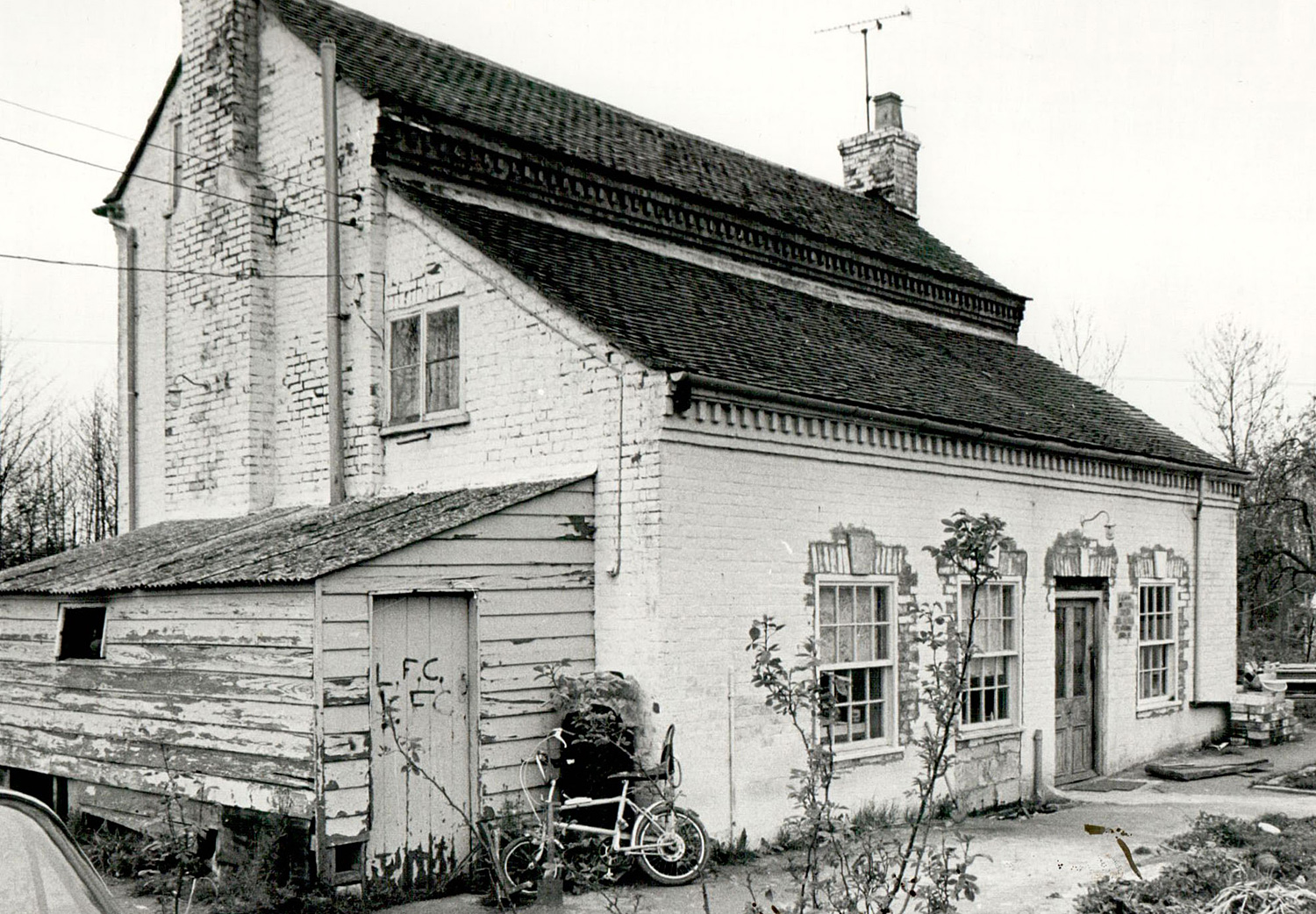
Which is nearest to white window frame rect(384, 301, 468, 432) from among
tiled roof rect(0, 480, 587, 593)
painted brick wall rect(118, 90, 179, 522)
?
tiled roof rect(0, 480, 587, 593)

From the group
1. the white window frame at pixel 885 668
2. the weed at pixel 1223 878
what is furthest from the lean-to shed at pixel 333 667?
the weed at pixel 1223 878

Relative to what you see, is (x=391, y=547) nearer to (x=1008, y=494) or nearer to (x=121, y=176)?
(x=1008, y=494)

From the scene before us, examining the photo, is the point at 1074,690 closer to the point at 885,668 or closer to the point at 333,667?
the point at 885,668

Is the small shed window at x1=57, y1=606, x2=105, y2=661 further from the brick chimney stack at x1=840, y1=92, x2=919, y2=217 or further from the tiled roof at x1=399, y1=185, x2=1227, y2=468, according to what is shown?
the brick chimney stack at x1=840, y1=92, x2=919, y2=217

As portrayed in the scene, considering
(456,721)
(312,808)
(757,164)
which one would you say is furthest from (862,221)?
(312,808)

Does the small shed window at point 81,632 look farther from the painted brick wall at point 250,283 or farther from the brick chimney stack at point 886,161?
the brick chimney stack at point 886,161

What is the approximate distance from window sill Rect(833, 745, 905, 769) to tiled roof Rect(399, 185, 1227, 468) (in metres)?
3.19

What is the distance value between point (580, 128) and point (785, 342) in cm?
473

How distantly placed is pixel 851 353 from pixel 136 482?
868 centimetres

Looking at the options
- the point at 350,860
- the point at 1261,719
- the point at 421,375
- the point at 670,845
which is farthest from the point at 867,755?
the point at 1261,719

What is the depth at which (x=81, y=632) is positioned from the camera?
11.8 metres

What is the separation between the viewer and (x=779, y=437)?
438 inches

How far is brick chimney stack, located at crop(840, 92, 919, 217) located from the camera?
22562mm

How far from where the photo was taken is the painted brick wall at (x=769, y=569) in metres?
10.2
